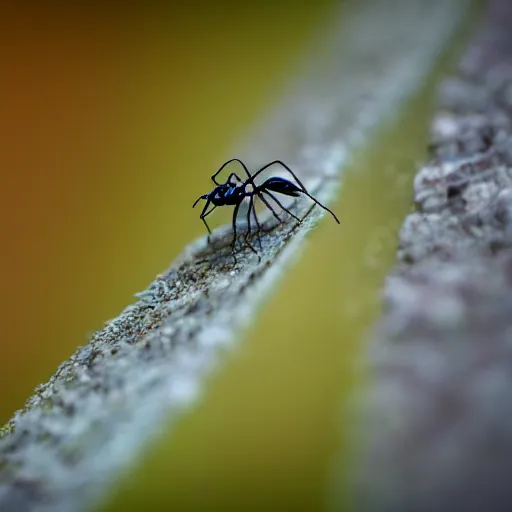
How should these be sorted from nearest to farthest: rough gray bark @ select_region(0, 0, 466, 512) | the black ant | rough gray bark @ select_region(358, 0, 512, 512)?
rough gray bark @ select_region(358, 0, 512, 512), rough gray bark @ select_region(0, 0, 466, 512), the black ant

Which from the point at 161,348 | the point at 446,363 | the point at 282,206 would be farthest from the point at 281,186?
the point at 446,363

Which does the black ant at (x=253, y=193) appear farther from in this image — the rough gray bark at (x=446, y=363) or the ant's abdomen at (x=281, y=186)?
the rough gray bark at (x=446, y=363)

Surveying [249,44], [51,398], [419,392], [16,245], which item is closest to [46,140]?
[16,245]

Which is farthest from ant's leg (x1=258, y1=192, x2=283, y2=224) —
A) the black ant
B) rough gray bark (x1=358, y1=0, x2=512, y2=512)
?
rough gray bark (x1=358, y1=0, x2=512, y2=512)

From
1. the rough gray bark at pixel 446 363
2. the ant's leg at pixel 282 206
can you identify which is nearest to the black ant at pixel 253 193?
the ant's leg at pixel 282 206

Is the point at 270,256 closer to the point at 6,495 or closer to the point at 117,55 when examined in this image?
the point at 6,495

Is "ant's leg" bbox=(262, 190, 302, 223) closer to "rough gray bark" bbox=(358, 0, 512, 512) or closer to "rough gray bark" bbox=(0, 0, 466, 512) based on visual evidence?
"rough gray bark" bbox=(0, 0, 466, 512)

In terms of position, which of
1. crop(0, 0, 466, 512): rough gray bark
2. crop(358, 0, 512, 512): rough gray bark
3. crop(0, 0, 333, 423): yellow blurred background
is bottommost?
crop(358, 0, 512, 512): rough gray bark
